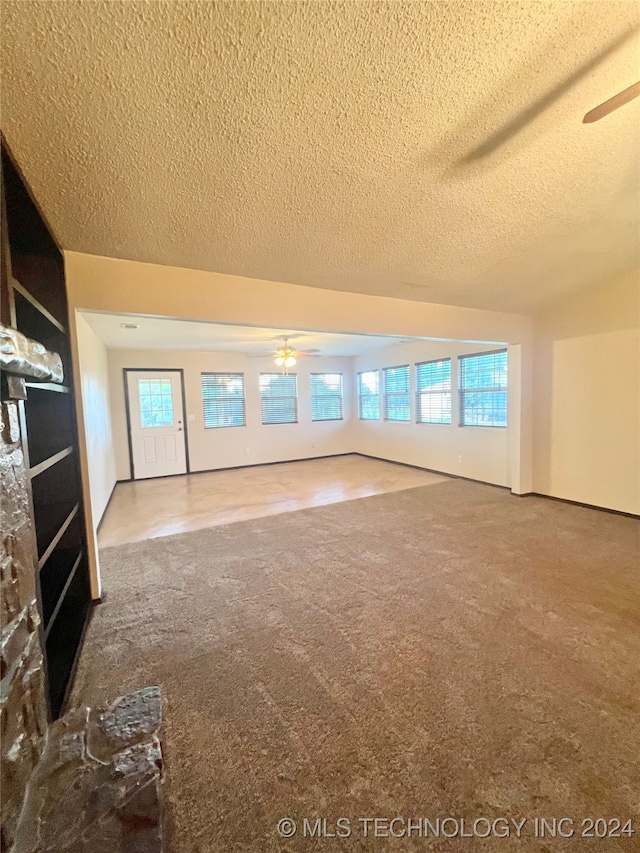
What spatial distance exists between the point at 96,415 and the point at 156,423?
223 centimetres

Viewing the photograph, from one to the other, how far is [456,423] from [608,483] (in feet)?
7.20

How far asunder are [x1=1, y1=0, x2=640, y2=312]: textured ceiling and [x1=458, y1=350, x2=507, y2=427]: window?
8.33ft

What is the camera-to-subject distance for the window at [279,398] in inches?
295

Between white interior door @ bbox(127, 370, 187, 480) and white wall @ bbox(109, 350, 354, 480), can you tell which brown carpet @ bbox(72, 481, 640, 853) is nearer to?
white interior door @ bbox(127, 370, 187, 480)

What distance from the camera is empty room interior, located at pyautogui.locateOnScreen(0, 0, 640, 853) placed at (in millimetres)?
1209

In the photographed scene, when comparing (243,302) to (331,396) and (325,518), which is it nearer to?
(325,518)

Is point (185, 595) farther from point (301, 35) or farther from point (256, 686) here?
point (301, 35)

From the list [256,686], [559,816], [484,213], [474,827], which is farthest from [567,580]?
[484,213]

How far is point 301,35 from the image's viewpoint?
4.42 feet

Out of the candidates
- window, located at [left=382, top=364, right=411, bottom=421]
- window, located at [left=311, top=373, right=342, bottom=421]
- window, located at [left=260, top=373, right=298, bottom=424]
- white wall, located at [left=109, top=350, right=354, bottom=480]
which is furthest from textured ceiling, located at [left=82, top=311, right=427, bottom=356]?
window, located at [left=311, top=373, right=342, bottom=421]

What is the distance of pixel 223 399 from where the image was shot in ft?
23.2

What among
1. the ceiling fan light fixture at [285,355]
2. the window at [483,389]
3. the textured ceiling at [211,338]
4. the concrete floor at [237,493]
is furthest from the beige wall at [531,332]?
the ceiling fan light fixture at [285,355]

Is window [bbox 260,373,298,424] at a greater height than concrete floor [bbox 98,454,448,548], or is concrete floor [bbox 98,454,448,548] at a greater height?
window [bbox 260,373,298,424]

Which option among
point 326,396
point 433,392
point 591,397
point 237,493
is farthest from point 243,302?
point 326,396
